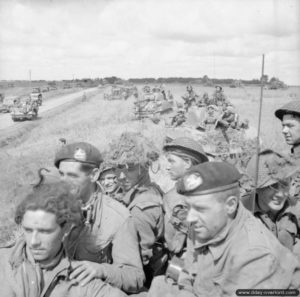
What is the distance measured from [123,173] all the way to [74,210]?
173cm

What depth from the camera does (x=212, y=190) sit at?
2.58m

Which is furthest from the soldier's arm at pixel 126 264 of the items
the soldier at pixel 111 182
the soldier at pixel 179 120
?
the soldier at pixel 179 120

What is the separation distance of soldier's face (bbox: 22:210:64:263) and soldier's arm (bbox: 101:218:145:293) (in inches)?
19.2

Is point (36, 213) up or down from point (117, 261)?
up

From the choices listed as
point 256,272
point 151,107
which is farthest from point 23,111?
point 256,272

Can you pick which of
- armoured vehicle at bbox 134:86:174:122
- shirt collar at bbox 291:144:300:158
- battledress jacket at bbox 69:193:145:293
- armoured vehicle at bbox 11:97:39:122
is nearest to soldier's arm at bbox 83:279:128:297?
battledress jacket at bbox 69:193:145:293

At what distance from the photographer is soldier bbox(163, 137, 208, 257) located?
353 centimetres

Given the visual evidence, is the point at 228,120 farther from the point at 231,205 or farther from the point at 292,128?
the point at 231,205

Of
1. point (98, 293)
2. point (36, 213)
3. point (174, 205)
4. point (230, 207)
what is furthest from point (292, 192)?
point (36, 213)

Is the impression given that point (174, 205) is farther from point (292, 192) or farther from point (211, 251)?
point (292, 192)

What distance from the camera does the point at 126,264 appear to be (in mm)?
3246

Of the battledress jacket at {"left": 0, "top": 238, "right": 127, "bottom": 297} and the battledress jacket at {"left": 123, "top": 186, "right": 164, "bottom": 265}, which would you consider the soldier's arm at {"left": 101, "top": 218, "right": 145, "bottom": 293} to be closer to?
the battledress jacket at {"left": 123, "top": 186, "right": 164, "bottom": 265}

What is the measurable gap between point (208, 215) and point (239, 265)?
0.35 metres

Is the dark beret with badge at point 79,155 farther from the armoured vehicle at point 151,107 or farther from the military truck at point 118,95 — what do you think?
the military truck at point 118,95
